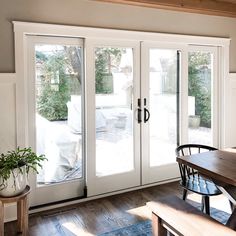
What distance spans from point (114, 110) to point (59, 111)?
0.70 metres

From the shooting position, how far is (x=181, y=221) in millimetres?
1973

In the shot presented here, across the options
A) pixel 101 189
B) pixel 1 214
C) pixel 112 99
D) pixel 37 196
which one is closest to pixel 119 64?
pixel 112 99

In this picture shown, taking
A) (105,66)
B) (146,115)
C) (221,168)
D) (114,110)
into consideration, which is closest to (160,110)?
(146,115)

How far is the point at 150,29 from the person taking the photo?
12.0ft

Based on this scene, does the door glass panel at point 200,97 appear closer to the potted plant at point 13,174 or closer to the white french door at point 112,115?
the white french door at point 112,115

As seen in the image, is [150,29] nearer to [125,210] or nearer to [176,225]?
[125,210]

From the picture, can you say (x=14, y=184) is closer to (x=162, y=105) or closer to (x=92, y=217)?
(x=92, y=217)

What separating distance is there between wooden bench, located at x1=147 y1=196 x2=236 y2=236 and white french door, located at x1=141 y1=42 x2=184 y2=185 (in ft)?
5.17

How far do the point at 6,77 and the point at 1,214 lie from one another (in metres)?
1.31

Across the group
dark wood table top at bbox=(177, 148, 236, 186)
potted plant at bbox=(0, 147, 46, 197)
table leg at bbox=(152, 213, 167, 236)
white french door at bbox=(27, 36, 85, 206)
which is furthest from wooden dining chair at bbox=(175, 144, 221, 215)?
potted plant at bbox=(0, 147, 46, 197)

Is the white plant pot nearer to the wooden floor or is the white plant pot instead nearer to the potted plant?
the potted plant

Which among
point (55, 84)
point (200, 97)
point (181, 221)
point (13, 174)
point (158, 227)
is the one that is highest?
point (55, 84)

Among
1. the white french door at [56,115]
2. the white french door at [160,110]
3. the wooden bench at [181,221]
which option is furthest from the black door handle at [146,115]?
the wooden bench at [181,221]

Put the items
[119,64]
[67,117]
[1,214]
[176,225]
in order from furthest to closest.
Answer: [119,64]
[67,117]
[1,214]
[176,225]
